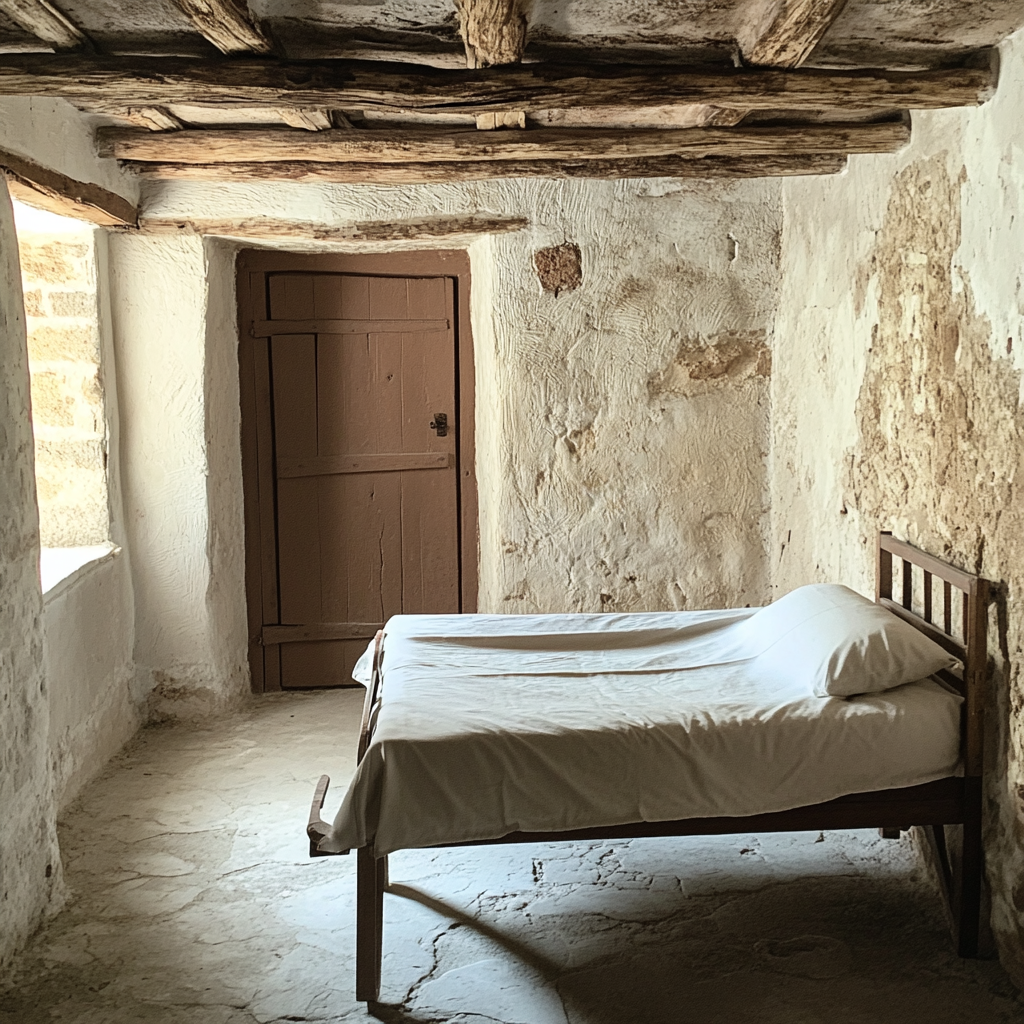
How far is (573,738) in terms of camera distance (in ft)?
8.14

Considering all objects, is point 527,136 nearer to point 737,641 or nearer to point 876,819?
point 737,641

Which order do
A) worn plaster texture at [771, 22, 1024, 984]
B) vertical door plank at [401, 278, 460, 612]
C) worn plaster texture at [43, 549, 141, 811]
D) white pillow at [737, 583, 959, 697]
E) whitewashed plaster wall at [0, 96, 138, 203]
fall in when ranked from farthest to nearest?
1. vertical door plank at [401, 278, 460, 612]
2. worn plaster texture at [43, 549, 141, 811]
3. whitewashed plaster wall at [0, 96, 138, 203]
4. white pillow at [737, 583, 959, 697]
5. worn plaster texture at [771, 22, 1024, 984]

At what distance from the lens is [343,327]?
4.70 meters

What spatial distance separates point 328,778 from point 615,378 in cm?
228

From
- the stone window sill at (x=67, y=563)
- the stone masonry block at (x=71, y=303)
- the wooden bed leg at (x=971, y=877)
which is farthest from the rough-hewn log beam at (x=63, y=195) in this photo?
the wooden bed leg at (x=971, y=877)

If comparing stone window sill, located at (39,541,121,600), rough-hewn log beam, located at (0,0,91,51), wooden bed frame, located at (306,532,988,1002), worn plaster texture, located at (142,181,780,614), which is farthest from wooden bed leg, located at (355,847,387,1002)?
worn plaster texture, located at (142,181,780,614)

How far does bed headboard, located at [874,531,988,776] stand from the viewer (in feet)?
8.50

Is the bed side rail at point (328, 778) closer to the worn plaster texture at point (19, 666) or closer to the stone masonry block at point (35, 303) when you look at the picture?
the worn plaster texture at point (19, 666)

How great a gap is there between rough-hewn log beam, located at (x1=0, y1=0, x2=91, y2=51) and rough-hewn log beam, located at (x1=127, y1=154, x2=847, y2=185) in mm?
1276

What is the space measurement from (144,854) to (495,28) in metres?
2.55

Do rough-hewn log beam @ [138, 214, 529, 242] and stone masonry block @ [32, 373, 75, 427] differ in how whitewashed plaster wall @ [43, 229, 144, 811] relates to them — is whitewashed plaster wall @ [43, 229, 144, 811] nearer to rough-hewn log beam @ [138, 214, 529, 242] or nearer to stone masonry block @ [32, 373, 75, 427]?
stone masonry block @ [32, 373, 75, 427]

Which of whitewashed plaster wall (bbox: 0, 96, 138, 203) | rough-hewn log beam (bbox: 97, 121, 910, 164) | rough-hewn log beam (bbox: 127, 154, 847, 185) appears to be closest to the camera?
whitewashed plaster wall (bbox: 0, 96, 138, 203)

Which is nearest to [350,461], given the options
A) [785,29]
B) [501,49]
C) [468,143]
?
[468,143]

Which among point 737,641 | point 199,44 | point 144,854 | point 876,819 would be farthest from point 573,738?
point 199,44
